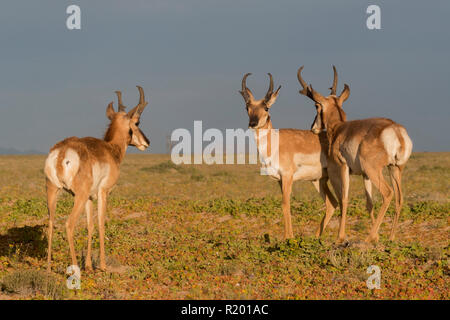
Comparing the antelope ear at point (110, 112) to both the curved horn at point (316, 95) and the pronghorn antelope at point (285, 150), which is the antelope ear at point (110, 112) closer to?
the pronghorn antelope at point (285, 150)

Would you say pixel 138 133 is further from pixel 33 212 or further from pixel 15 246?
pixel 33 212

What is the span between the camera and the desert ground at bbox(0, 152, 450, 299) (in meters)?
8.59

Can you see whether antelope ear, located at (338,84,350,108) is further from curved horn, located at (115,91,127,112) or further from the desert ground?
curved horn, located at (115,91,127,112)

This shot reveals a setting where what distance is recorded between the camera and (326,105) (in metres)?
13.0

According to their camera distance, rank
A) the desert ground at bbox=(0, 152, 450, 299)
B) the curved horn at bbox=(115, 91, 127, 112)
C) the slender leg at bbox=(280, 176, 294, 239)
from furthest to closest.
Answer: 1. the slender leg at bbox=(280, 176, 294, 239)
2. the curved horn at bbox=(115, 91, 127, 112)
3. the desert ground at bbox=(0, 152, 450, 299)

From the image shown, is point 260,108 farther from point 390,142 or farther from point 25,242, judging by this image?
point 25,242

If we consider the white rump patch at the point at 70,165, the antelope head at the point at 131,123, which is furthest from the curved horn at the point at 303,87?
the white rump patch at the point at 70,165

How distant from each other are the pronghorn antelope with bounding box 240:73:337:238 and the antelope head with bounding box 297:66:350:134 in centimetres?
56

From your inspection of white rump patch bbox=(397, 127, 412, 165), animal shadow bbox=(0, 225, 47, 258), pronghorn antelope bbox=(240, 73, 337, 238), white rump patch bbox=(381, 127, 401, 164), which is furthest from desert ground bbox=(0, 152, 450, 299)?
white rump patch bbox=(381, 127, 401, 164)

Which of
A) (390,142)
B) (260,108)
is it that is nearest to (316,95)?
(260,108)

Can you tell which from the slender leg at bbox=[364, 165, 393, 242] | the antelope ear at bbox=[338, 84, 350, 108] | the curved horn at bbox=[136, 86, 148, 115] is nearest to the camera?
the slender leg at bbox=[364, 165, 393, 242]

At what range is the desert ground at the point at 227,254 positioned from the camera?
8594 mm
